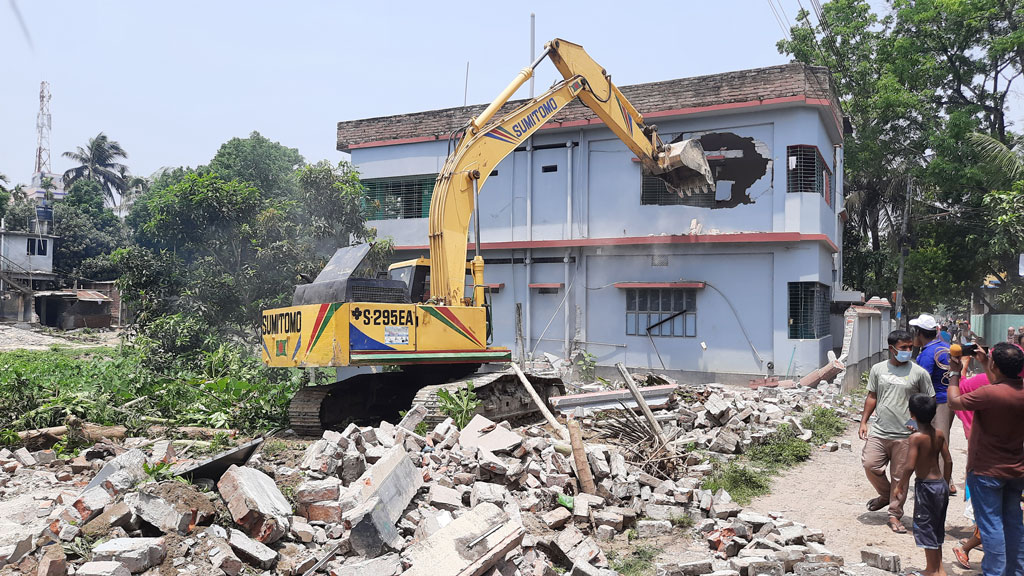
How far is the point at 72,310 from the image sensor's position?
39.1 m

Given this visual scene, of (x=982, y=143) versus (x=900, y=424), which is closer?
(x=900, y=424)

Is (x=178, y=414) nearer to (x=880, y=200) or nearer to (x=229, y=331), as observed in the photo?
(x=229, y=331)

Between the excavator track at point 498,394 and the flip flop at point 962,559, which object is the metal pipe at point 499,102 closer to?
the excavator track at point 498,394

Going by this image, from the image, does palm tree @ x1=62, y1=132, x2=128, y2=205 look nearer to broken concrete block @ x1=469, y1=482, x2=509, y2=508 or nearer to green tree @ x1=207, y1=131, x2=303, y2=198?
green tree @ x1=207, y1=131, x2=303, y2=198

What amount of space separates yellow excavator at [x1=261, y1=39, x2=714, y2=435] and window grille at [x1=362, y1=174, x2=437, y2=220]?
346 inches

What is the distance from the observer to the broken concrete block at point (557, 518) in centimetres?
630

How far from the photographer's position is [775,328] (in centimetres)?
1683

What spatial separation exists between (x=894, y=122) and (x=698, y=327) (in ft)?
51.6

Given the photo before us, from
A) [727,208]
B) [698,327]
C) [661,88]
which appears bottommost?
[698,327]

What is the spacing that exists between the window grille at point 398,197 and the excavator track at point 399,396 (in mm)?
9672

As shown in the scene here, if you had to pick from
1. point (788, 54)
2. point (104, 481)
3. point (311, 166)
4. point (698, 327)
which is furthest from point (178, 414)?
point (788, 54)

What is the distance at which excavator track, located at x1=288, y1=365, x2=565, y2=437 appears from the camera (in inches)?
393

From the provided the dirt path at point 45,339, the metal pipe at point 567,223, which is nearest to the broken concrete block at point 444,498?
the metal pipe at point 567,223

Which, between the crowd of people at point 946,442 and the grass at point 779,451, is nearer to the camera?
A: the crowd of people at point 946,442
